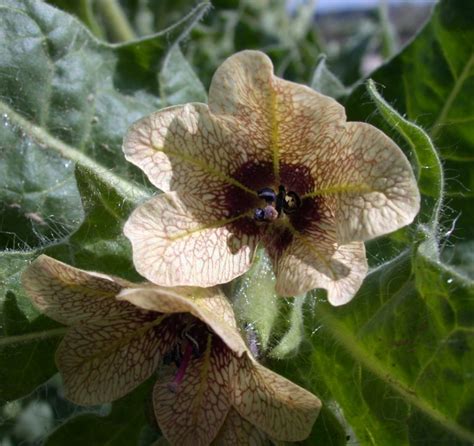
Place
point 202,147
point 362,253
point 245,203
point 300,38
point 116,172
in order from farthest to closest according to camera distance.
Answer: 1. point 300,38
2. point 116,172
3. point 245,203
4. point 202,147
5. point 362,253

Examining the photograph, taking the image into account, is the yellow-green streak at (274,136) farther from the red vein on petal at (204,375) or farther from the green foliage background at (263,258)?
the red vein on petal at (204,375)

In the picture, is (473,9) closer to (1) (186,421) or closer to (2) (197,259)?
(2) (197,259)

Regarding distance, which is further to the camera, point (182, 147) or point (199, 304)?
point (182, 147)

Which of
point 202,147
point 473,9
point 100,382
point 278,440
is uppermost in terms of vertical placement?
point 473,9

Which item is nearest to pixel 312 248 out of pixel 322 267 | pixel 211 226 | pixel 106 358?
pixel 322 267

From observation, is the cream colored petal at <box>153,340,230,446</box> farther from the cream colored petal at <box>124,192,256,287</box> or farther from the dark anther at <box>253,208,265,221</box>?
the dark anther at <box>253,208,265,221</box>

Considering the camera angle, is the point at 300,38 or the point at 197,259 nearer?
the point at 197,259

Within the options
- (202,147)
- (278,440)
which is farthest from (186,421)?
(202,147)

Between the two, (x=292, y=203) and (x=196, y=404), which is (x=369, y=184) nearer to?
(x=292, y=203)
